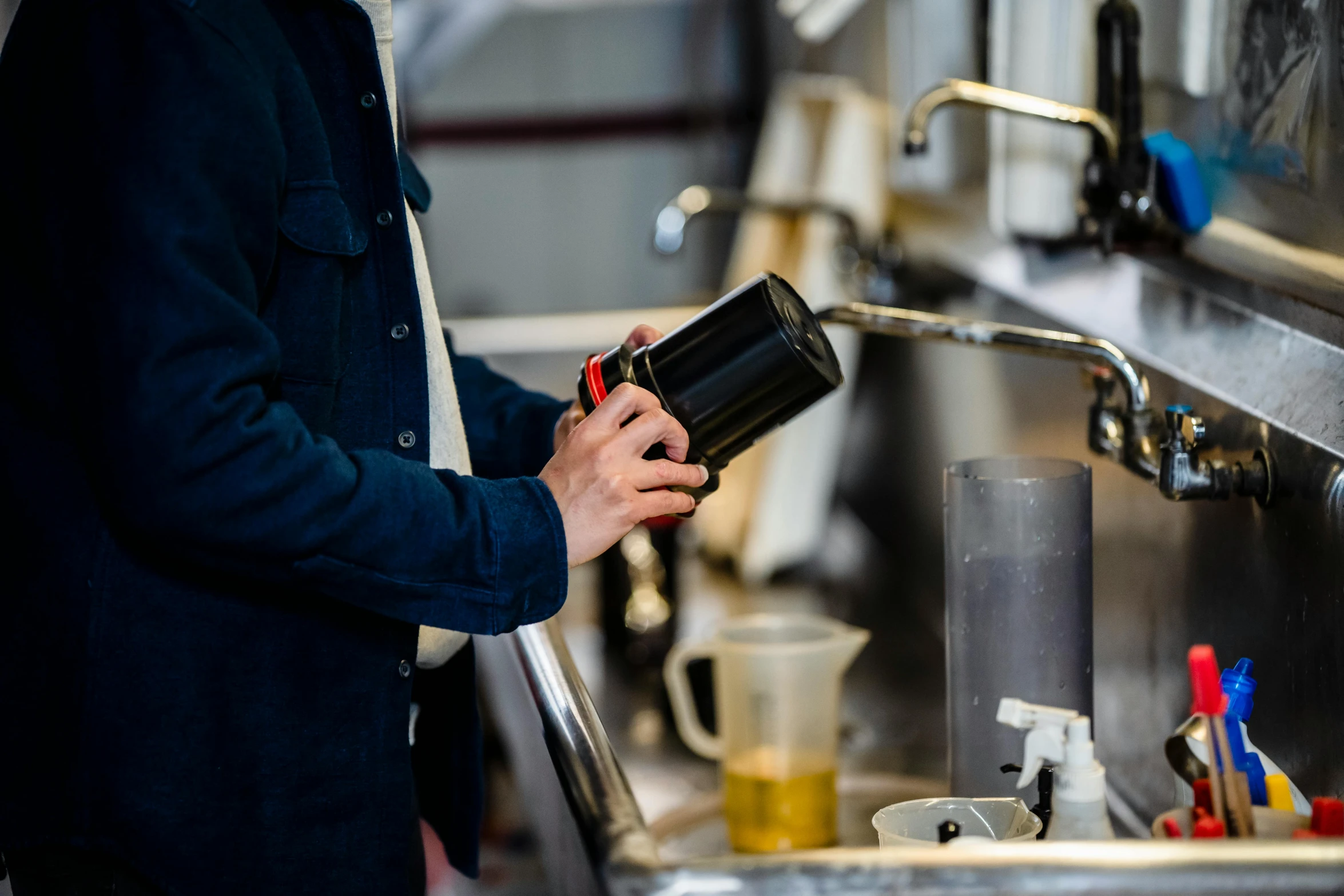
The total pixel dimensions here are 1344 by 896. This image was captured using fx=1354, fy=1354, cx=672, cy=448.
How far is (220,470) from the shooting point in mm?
692

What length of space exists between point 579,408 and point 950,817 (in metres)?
0.43

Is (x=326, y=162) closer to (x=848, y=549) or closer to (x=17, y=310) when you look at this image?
(x=17, y=310)

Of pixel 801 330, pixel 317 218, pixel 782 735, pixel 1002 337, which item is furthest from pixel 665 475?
pixel 782 735

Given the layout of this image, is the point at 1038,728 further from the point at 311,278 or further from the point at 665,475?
the point at 311,278

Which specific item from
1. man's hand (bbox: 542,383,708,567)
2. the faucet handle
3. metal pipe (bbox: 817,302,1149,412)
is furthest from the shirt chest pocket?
the faucet handle

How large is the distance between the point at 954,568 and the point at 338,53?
1.89ft

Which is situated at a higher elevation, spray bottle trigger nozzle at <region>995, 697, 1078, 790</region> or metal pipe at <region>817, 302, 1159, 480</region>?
metal pipe at <region>817, 302, 1159, 480</region>

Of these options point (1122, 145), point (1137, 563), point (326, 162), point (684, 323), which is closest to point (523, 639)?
point (684, 323)

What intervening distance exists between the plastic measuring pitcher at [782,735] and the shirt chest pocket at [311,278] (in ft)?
2.14

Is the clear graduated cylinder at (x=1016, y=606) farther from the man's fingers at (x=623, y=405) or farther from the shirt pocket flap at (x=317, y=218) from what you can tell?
the shirt pocket flap at (x=317, y=218)

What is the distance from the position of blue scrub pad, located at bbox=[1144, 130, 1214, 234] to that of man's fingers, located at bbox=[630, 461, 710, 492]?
598 mm

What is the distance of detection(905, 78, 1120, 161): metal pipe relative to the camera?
129cm

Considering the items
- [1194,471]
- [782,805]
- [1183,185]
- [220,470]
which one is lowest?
[782,805]

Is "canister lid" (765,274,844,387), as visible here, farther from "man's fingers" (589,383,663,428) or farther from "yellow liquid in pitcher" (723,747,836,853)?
"yellow liquid in pitcher" (723,747,836,853)
